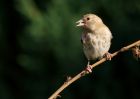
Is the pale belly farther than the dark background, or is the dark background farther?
the dark background

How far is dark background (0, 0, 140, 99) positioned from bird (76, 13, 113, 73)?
3871 millimetres

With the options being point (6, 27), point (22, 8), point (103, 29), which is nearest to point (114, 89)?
point (22, 8)

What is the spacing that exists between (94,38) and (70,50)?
4634 mm

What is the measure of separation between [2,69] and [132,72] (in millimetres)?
3007

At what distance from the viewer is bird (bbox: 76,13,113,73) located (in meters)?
7.55

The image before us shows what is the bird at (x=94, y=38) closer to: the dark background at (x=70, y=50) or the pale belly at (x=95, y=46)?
the pale belly at (x=95, y=46)

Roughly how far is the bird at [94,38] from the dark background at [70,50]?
3871 millimetres

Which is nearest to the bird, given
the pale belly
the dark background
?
the pale belly

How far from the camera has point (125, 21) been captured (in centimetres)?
1196

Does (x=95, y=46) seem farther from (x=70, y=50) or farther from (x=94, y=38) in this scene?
(x=70, y=50)

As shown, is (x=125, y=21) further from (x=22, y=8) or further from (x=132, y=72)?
(x=22, y=8)

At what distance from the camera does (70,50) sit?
12266 mm

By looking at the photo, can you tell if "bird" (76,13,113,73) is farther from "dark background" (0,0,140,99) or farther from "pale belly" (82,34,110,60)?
"dark background" (0,0,140,99)

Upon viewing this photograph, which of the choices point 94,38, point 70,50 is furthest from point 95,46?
point 70,50
